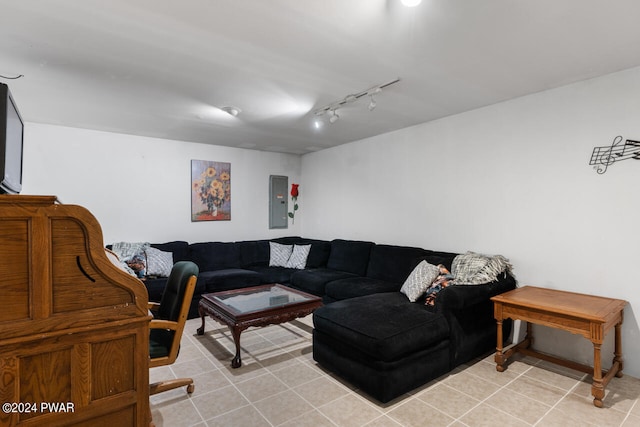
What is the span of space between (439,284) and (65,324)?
2.83 meters

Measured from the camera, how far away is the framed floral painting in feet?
16.3

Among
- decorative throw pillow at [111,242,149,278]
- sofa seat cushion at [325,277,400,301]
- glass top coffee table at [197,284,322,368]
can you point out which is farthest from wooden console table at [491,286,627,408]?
decorative throw pillow at [111,242,149,278]

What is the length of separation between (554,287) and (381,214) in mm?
2170

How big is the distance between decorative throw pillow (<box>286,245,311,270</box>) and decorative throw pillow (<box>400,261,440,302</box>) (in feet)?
6.82

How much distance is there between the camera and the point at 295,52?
88.1 inches

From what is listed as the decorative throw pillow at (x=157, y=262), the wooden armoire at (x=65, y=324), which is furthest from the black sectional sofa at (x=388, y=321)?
the wooden armoire at (x=65, y=324)

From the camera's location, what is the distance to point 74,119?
3.73 m

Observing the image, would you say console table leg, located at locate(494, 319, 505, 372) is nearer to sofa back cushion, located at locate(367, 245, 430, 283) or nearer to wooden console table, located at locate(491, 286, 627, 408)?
wooden console table, located at locate(491, 286, 627, 408)

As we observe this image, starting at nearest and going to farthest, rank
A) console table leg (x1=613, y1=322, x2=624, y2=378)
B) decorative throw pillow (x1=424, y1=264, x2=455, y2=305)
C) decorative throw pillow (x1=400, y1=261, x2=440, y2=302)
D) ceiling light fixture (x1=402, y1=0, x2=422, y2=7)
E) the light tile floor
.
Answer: ceiling light fixture (x1=402, y1=0, x2=422, y2=7) → the light tile floor → console table leg (x1=613, y1=322, x2=624, y2=378) → decorative throw pillow (x1=424, y1=264, x2=455, y2=305) → decorative throw pillow (x1=400, y1=261, x2=440, y2=302)

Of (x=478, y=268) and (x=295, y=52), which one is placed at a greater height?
(x=295, y=52)

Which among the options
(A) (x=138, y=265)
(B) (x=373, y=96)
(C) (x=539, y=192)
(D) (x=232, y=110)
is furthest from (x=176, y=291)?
(C) (x=539, y=192)

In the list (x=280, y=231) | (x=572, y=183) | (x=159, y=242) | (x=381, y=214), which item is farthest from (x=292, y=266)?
(x=572, y=183)

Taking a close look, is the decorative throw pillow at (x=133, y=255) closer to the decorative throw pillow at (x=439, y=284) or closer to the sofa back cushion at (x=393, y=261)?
the sofa back cushion at (x=393, y=261)

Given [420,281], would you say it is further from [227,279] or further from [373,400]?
[227,279]
